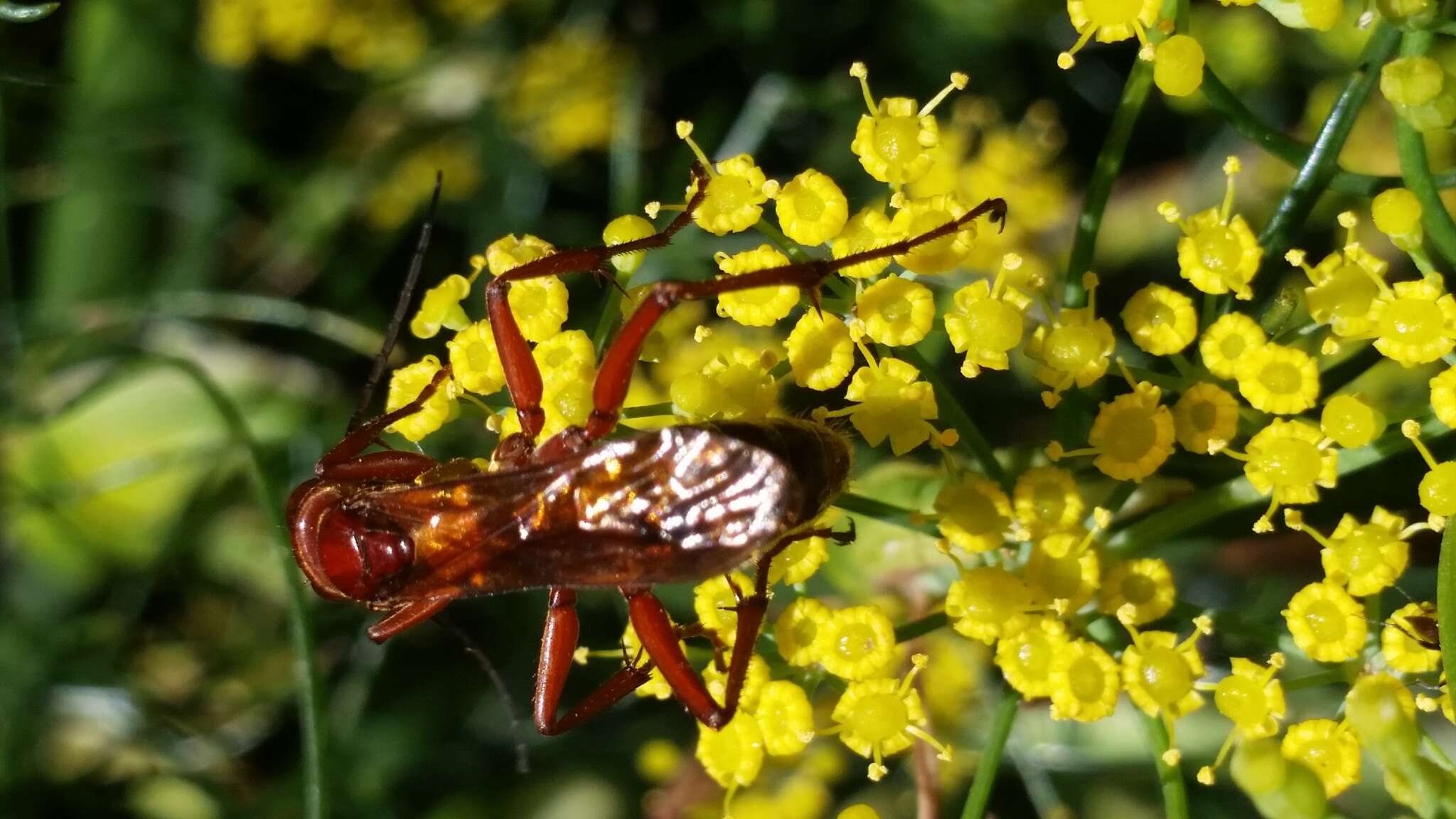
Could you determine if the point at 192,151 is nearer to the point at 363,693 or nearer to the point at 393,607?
the point at 363,693

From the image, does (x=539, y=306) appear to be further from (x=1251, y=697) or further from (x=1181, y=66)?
(x=1251, y=697)

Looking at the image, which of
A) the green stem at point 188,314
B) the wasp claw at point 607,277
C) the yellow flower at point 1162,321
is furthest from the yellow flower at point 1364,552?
the green stem at point 188,314

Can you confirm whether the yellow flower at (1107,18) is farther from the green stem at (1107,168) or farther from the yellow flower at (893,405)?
the yellow flower at (893,405)

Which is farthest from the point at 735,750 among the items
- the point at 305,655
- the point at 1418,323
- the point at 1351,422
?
the point at 1418,323

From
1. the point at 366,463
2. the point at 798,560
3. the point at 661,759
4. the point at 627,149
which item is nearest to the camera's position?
the point at 798,560

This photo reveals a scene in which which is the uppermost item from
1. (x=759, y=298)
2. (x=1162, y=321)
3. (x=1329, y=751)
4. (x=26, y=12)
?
(x=26, y=12)

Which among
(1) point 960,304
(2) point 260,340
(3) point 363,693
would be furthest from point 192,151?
(1) point 960,304

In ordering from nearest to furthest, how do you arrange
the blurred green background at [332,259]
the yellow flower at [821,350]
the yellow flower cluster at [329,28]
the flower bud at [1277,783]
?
the flower bud at [1277,783]
the yellow flower at [821,350]
the blurred green background at [332,259]
the yellow flower cluster at [329,28]
